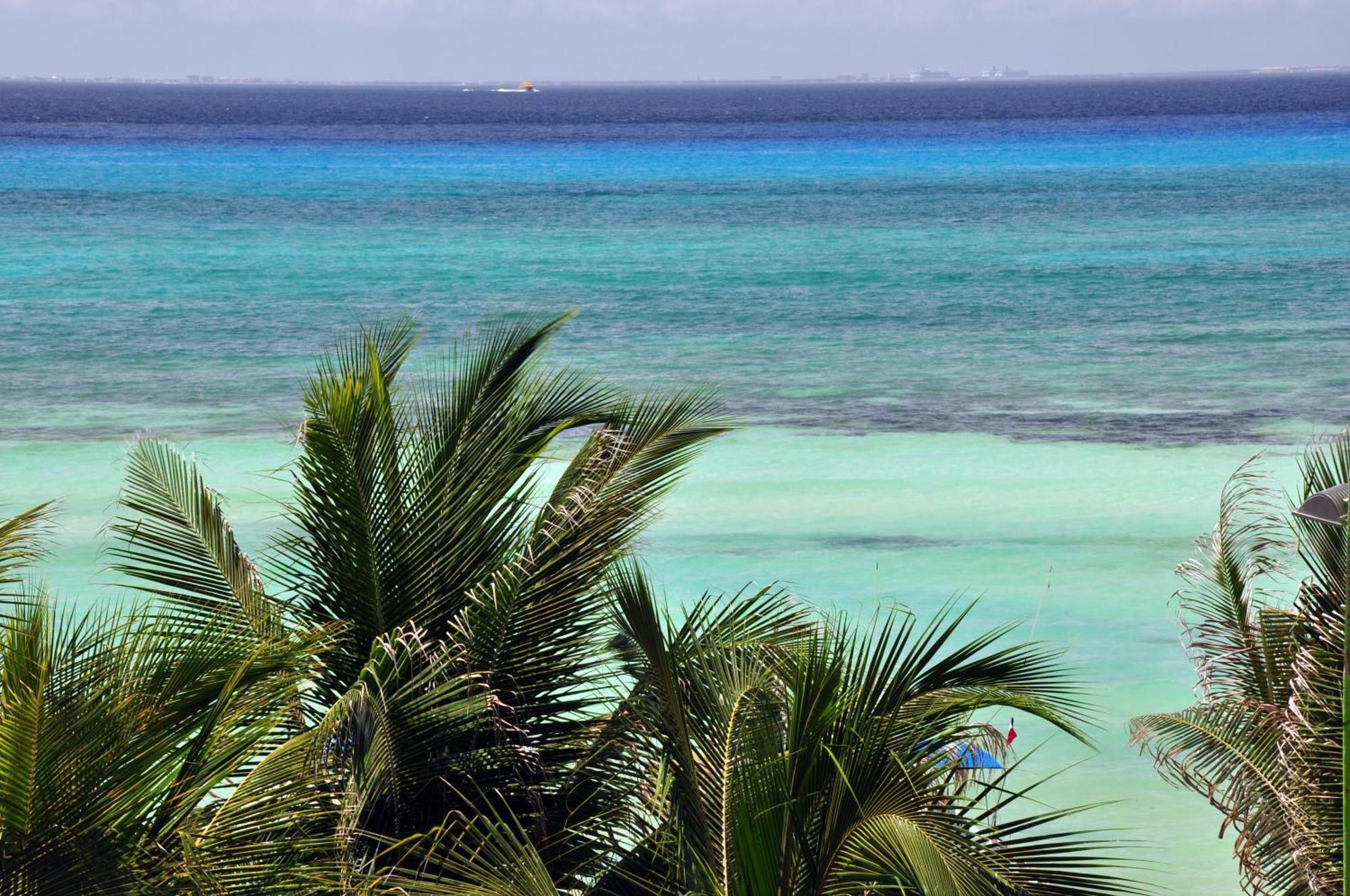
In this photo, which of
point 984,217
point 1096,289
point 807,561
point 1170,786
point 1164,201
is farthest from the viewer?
point 1164,201

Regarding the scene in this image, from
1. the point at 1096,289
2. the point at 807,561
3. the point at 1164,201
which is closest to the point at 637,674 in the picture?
the point at 807,561

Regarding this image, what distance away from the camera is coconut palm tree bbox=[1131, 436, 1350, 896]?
584 cm

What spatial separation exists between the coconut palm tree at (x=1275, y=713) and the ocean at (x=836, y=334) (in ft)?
7.73

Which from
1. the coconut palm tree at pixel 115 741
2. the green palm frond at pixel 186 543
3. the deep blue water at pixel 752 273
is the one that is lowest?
the coconut palm tree at pixel 115 741

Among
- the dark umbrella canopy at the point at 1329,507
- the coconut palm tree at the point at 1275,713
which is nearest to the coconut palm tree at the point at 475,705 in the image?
the coconut palm tree at the point at 1275,713

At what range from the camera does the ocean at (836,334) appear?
15.0m

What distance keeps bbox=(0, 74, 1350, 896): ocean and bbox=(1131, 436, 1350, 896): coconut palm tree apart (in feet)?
7.73

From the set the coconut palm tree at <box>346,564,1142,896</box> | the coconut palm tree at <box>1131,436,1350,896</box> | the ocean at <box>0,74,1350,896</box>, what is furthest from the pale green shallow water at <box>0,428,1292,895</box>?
the coconut palm tree at <box>346,564,1142,896</box>

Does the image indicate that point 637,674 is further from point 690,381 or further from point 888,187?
point 888,187

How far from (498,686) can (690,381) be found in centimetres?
1947

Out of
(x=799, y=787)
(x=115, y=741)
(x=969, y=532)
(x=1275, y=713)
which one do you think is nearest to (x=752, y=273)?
(x=969, y=532)

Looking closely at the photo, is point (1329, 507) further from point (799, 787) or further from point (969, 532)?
point (969, 532)

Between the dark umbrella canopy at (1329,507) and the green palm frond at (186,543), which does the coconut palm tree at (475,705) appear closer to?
the green palm frond at (186,543)

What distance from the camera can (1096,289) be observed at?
117ft
